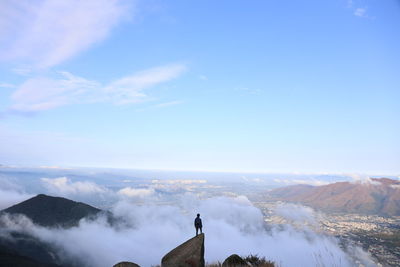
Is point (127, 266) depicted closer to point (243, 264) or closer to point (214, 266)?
point (214, 266)

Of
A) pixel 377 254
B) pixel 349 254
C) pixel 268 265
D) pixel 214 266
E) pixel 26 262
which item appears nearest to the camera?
pixel 268 265

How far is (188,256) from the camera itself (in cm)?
2002

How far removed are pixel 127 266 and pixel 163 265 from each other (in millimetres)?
2854

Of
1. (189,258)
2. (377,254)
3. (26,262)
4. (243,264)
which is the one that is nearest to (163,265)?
(189,258)

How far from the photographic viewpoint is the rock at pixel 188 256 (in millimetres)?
19516

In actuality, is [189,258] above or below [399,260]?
above

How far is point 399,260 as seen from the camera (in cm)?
16025

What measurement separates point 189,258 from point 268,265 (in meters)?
5.46

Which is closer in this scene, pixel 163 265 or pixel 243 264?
pixel 243 264

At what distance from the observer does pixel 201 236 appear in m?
22.0

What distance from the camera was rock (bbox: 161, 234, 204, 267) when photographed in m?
19.5

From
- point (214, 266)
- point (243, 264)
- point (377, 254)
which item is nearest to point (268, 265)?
point (243, 264)

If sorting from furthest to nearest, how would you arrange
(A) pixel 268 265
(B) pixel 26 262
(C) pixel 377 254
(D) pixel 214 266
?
(C) pixel 377 254 → (B) pixel 26 262 → (D) pixel 214 266 → (A) pixel 268 265

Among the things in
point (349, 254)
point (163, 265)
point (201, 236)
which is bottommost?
point (349, 254)
